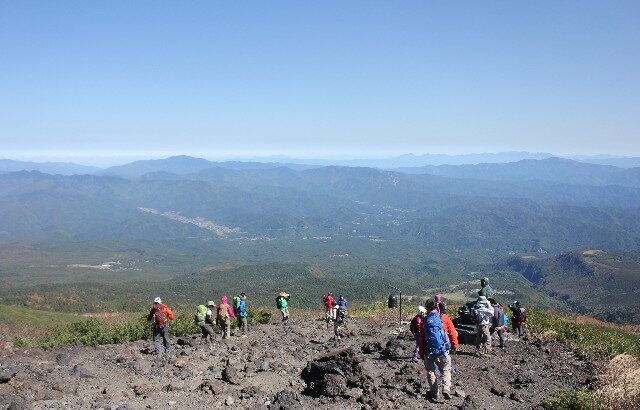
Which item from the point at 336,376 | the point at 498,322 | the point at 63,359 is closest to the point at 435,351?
the point at 336,376

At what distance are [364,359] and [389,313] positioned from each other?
950 cm

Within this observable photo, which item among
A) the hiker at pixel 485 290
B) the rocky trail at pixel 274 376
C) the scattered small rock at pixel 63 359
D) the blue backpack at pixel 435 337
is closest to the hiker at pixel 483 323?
the rocky trail at pixel 274 376

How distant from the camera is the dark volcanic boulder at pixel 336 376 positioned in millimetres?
9562

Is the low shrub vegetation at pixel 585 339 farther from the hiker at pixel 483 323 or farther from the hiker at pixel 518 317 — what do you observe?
the hiker at pixel 483 323

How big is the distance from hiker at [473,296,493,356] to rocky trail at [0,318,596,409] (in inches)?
14.1

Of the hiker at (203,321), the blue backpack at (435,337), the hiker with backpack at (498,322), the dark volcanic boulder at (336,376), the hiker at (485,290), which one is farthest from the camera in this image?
the hiker at (203,321)

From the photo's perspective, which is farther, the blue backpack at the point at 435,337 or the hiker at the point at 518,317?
the hiker at the point at 518,317

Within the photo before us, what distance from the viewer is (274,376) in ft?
37.0

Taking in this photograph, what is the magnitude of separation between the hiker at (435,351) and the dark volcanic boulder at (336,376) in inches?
56.8

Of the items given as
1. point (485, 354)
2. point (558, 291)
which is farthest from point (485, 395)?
point (558, 291)

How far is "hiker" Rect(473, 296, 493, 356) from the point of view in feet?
42.8

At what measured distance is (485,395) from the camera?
1004cm

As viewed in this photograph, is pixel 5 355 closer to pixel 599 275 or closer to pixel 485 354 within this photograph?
pixel 485 354

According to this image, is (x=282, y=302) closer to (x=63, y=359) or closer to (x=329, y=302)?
(x=329, y=302)
